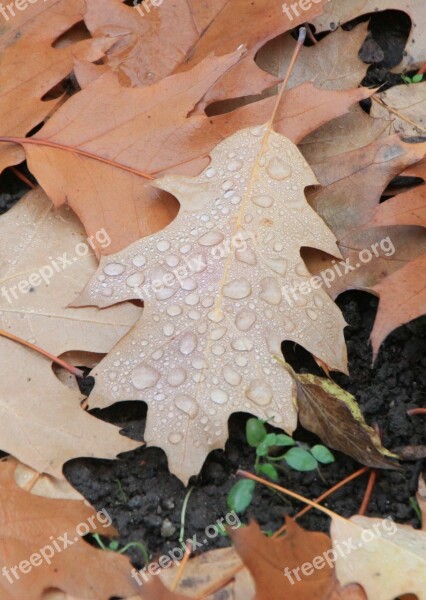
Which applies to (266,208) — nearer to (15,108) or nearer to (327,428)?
(327,428)

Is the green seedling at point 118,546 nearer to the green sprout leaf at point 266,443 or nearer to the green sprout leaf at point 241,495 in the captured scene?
the green sprout leaf at point 241,495

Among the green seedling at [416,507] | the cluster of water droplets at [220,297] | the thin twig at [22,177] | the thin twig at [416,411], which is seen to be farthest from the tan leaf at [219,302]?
the thin twig at [22,177]

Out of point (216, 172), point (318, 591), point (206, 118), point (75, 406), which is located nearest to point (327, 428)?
point (318, 591)

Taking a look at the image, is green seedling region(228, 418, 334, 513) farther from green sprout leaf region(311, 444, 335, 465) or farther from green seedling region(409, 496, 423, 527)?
green seedling region(409, 496, 423, 527)

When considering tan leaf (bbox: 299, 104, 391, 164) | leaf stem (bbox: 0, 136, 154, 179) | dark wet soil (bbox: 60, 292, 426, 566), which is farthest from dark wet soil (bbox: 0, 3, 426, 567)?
leaf stem (bbox: 0, 136, 154, 179)

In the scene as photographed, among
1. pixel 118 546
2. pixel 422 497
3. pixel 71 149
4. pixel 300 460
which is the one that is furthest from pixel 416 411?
pixel 71 149

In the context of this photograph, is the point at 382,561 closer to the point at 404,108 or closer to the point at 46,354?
the point at 46,354
